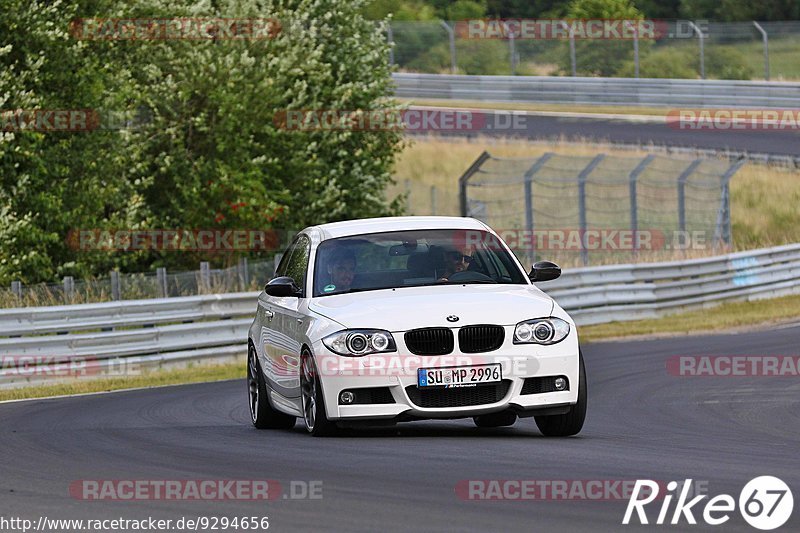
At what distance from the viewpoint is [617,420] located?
40.9 ft

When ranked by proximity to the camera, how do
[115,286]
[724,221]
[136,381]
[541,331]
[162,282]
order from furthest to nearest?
1. [724,221]
2. [162,282]
3. [115,286]
4. [136,381]
5. [541,331]

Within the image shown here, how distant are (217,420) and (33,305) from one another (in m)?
9.10

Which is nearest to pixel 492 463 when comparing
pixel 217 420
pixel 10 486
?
pixel 10 486

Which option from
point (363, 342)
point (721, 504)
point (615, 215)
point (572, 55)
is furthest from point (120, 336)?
point (572, 55)

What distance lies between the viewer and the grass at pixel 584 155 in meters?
38.2

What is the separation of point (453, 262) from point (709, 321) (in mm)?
14485

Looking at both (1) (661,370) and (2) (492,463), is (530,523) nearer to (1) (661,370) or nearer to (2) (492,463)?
(2) (492,463)

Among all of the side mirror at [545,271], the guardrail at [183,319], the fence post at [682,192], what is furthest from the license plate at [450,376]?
the fence post at [682,192]

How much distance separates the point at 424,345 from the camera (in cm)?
1032

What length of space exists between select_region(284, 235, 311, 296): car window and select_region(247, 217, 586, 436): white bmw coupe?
0.27 metres

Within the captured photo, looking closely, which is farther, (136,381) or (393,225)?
(136,381)

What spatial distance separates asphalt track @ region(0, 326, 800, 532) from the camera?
7.46 metres

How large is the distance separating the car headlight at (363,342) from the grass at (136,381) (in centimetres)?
873

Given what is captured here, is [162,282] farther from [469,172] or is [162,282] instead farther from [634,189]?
[634,189]
